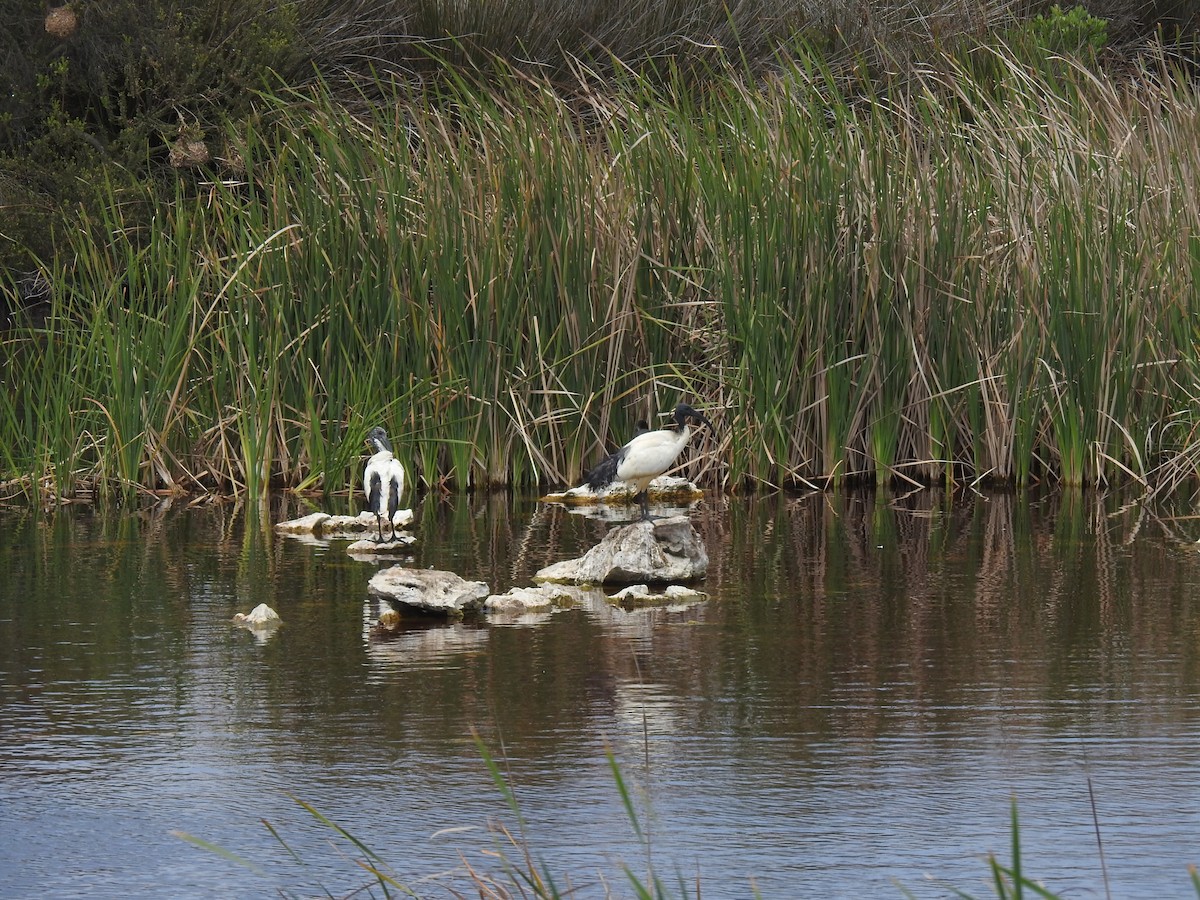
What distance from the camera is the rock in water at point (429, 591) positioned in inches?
271

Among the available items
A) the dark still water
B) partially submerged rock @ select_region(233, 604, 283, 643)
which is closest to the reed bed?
the dark still water

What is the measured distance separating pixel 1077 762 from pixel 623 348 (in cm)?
670

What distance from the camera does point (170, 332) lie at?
35.3 ft

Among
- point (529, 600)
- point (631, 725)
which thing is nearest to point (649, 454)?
point (529, 600)

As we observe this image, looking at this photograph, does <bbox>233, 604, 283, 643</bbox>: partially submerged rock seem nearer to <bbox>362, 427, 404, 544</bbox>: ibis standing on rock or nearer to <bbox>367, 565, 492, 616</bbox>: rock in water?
<bbox>367, 565, 492, 616</bbox>: rock in water

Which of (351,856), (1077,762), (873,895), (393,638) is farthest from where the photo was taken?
(393,638)

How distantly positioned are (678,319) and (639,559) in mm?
3826

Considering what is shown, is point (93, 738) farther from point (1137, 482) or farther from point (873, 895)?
point (1137, 482)

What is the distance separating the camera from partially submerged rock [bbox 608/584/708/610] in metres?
7.20

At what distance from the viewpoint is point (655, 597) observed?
727 centimetres

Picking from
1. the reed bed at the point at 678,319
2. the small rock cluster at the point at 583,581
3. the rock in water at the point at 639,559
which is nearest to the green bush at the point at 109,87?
the reed bed at the point at 678,319

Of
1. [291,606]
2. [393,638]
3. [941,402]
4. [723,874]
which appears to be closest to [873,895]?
[723,874]

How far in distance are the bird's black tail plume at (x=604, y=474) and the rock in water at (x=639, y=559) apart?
1.15m

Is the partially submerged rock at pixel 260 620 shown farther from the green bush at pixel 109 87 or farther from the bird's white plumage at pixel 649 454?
the green bush at pixel 109 87
